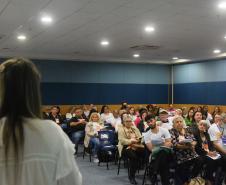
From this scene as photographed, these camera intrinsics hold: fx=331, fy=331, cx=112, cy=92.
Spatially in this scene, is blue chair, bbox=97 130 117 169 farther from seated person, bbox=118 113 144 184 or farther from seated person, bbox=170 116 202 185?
seated person, bbox=170 116 202 185

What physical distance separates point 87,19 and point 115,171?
11.3 feet

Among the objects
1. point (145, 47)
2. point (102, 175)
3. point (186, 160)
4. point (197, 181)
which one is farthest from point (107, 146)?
point (145, 47)

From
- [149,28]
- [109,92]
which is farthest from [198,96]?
[149,28]

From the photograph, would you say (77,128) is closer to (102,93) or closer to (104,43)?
(104,43)

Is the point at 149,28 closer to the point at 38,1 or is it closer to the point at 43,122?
the point at 38,1

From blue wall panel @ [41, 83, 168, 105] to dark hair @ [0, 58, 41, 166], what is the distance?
13.1 metres

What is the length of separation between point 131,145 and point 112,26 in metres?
3.49

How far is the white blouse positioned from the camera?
125 centimetres

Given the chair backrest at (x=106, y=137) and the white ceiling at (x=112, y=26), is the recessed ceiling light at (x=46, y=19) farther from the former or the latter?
the chair backrest at (x=106, y=137)

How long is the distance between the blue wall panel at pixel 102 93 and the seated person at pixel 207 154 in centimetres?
968

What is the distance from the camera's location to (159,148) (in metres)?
5.30

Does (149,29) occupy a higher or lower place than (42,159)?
higher

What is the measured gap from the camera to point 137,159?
19.6 feet

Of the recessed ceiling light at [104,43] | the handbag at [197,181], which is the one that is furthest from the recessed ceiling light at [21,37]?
the handbag at [197,181]
